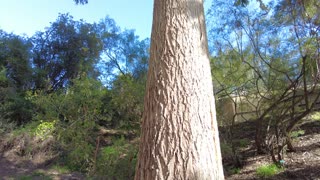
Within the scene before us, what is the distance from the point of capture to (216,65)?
742 centimetres

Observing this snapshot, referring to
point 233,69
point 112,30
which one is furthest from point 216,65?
point 112,30

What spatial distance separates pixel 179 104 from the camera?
7.22 ft

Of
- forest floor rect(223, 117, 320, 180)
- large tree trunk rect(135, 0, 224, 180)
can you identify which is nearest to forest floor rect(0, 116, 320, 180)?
forest floor rect(223, 117, 320, 180)

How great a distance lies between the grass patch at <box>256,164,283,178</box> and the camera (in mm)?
5820

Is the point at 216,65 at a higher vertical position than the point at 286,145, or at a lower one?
higher

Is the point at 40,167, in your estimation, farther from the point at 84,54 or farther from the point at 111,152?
the point at 84,54

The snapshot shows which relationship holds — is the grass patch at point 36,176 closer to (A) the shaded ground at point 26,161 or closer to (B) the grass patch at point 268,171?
(A) the shaded ground at point 26,161

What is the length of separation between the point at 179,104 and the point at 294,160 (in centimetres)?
509

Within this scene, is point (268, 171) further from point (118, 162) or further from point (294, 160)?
point (118, 162)

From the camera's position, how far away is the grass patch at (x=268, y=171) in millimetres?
5820

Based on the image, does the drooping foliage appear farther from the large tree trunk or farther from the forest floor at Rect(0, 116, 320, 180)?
the large tree trunk

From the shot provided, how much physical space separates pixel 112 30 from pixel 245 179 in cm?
1036

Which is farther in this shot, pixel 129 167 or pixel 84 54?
pixel 84 54

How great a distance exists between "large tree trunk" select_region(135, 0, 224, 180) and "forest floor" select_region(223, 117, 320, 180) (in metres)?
4.14
